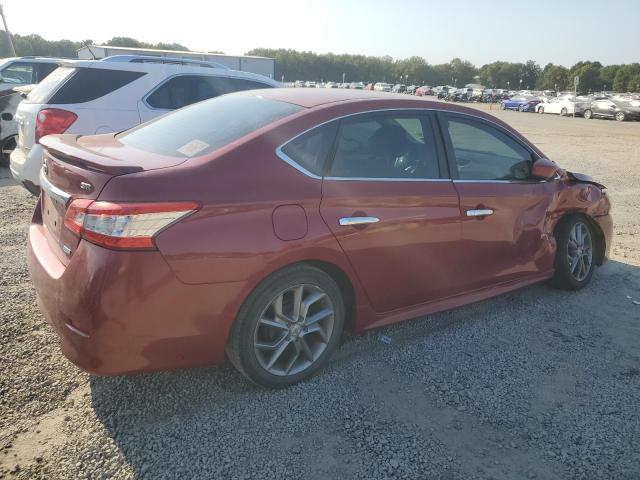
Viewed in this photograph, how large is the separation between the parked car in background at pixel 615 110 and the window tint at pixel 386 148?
36557mm

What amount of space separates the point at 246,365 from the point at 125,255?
91cm

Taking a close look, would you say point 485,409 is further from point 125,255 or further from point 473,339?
point 125,255

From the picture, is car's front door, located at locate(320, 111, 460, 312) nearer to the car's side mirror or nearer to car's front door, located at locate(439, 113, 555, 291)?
car's front door, located at locate(439, 113, 555, 291)

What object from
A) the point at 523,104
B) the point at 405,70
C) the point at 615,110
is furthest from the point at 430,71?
the point at 615,110

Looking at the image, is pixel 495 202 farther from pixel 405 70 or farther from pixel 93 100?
pixel 405 70

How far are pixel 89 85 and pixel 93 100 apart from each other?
191 millimetres

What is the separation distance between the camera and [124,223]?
229 cm

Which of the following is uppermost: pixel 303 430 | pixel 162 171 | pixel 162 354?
pixel 162 171

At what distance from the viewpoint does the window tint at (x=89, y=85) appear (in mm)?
6008

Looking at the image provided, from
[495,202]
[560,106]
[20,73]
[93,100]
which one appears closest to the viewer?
[495,202]

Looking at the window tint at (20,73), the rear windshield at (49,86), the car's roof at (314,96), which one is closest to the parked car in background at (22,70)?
the window tint at (20,73)

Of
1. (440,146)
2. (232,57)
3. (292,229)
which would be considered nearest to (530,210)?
(440,146)

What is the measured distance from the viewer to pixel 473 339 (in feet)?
12.0

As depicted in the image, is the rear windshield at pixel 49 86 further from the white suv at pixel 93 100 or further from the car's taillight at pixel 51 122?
the car's taillight at pixel 51 122
